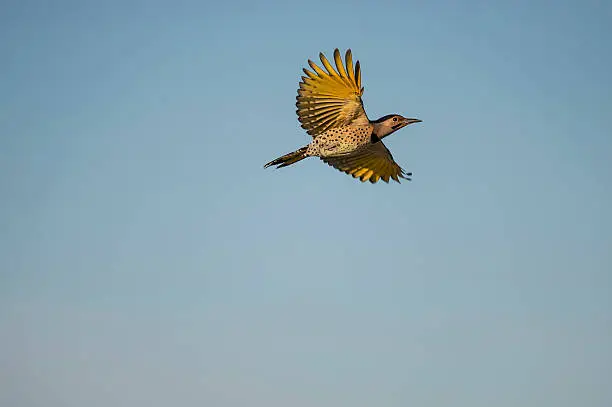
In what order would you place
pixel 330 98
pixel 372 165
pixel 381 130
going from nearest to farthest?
pixel 330 98
pixel 381 130
pixel 372 165

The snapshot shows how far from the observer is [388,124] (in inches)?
1077

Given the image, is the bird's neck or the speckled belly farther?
the bird's neck

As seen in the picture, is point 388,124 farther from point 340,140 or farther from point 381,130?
point 340,140

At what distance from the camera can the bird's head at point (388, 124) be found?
27.2m

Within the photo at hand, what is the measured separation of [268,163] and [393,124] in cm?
331

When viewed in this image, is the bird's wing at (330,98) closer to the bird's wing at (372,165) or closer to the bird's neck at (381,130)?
the bird's neck at (381,130)

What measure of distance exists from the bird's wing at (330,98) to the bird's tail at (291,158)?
523 mm

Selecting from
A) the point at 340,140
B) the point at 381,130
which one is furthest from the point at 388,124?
the point at 340,140

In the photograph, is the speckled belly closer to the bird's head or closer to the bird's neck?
the bird's neck

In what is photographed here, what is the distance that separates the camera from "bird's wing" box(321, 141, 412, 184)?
28891 mm

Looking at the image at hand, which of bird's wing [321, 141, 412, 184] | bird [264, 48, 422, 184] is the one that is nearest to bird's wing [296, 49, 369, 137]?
bird [264, 48, 422, 184]

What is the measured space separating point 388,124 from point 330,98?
6.15ft

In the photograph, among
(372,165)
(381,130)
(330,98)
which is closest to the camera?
(330,98)

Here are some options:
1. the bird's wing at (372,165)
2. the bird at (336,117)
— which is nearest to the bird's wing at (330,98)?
the bird at (336,117)
